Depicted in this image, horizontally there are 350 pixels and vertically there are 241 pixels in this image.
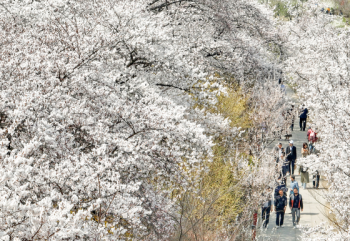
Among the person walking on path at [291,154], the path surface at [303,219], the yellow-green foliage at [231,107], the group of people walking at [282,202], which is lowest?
the path surface at [303,219]

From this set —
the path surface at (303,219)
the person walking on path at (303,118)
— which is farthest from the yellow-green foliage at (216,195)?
the person walking on path at (303,118)

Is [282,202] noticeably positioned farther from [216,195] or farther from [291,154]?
[291,154]

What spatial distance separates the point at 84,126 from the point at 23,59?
1.52 m

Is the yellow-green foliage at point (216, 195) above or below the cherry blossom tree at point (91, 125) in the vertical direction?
below

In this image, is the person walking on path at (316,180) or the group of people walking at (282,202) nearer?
the group of people walking at (282,202)

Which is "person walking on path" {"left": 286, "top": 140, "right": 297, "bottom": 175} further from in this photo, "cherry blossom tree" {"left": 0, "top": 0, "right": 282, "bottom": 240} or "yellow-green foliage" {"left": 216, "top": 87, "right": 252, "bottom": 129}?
"cherry blossom tree" {"left": 0, "top": 0, "right": 282, "bottom": 240}

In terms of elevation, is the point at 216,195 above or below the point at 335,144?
below

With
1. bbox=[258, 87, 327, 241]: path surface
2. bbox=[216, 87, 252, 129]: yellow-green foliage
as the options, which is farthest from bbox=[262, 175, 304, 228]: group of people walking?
bbox=[216, 87, 252, 129]: yellow-green foliage

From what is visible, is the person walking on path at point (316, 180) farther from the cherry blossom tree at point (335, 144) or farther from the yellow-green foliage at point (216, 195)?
the yellow-green foliage at point (216, 195)

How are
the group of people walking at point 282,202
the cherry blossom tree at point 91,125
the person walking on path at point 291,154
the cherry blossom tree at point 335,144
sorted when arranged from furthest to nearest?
the person walking on path at point 291,154
the group of people walking at point 282,202
the cherry blossom tree at point 335,144
the cherry blossom tree at point 91,125

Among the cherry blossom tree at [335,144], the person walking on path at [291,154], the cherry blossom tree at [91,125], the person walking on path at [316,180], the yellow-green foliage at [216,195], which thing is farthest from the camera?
the person walking on path at [316,180]

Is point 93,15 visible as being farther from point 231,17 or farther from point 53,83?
point 231,17

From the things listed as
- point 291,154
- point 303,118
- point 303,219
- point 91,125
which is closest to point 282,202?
point 303,219

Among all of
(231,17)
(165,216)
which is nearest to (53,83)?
(165,216)
